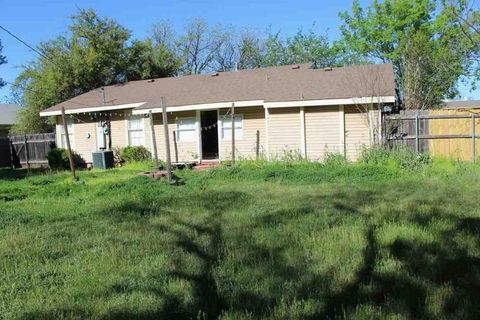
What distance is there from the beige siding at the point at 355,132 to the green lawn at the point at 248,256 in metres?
6.71

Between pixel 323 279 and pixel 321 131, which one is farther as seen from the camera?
pixel 321 131

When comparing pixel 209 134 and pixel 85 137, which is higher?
pixel 85 137

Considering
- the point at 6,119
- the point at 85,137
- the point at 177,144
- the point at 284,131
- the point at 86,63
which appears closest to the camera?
the point at 284,131

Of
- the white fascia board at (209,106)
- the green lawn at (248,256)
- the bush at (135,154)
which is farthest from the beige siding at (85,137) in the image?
the green lawn at (248,256)

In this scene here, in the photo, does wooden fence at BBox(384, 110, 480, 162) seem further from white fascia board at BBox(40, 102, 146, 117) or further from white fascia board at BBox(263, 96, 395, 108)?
white fascia board at BBox(40, 102, 146, 117)

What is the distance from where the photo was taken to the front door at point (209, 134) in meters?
22.5

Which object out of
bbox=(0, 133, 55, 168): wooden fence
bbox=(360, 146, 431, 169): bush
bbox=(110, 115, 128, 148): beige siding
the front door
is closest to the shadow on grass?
bbox=(360, 146, 431, 169): bush

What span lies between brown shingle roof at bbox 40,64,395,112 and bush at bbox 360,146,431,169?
2.01 metres

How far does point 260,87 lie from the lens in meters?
21.0

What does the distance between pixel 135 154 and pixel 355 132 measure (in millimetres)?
9143

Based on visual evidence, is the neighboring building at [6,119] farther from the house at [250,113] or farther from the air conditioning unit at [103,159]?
the air conditioning unit at [103,159]

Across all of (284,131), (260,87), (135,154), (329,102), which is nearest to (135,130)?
(135,154)

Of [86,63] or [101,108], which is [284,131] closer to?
[101,108]

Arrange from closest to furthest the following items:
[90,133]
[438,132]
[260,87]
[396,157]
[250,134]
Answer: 1. [396,157]
2. [438,132]
3. [250,134]
4. [260,87]
5. [90,133]
